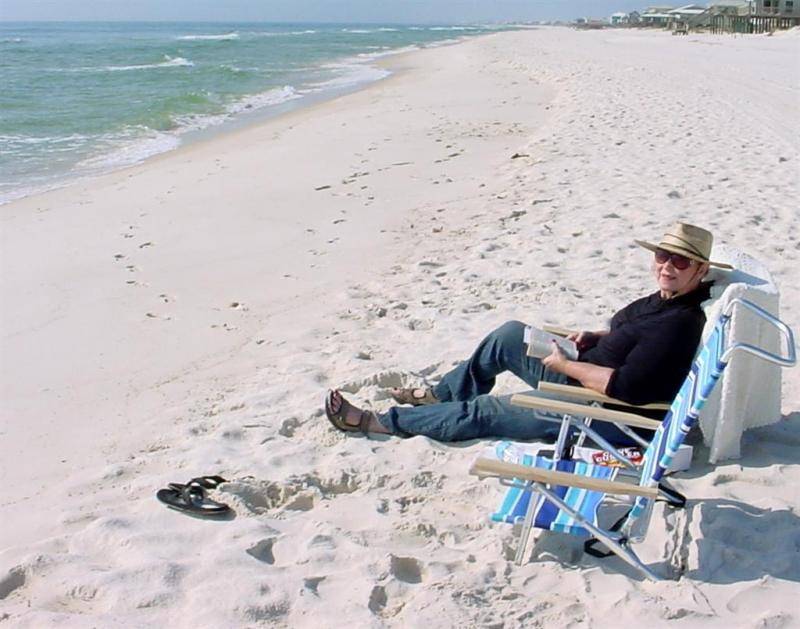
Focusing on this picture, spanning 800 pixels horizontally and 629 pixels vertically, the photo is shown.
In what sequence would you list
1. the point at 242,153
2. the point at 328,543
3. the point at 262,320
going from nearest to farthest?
the point at 328,543 < the point at 262,320 < the point at 242,153

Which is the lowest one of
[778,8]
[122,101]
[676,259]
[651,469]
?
[651,469]

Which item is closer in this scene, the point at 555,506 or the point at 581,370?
the point at 555,506

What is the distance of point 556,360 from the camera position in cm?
357

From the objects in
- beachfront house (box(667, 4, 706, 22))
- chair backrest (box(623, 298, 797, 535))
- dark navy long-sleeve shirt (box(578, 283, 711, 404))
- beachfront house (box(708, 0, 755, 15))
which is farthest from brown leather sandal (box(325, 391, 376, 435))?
beachfront house (box(667, 4, 706, 22))

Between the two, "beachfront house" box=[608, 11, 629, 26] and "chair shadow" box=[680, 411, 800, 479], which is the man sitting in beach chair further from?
"beachfront house" box=[608, 11, 629, 26]

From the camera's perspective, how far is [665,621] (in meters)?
2.60

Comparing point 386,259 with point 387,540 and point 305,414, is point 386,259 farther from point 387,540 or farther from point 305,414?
point 387,540

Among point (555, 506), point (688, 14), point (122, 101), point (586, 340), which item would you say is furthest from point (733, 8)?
point (555, 506)

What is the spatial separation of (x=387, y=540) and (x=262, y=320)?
2.77 m

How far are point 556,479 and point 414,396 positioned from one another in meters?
1.52

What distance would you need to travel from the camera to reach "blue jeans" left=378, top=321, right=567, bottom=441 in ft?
12.1

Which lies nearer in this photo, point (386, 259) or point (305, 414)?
point (305, 414)

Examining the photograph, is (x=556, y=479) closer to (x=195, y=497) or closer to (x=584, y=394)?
(x=584, y=394)

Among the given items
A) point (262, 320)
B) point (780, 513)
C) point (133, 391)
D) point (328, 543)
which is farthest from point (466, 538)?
point (262, 320)
